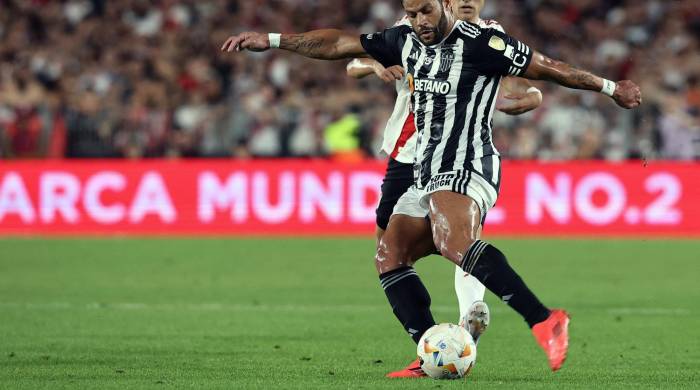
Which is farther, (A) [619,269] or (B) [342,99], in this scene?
(B) [342,99]

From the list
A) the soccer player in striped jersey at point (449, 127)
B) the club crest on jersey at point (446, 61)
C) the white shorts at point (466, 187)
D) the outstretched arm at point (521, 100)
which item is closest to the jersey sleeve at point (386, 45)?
the soccer player in striped jersey at point (449, 127)

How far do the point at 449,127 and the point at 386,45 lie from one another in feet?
1.99

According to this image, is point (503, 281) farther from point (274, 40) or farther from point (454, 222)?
point (274, 40)

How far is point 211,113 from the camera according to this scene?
796 inches

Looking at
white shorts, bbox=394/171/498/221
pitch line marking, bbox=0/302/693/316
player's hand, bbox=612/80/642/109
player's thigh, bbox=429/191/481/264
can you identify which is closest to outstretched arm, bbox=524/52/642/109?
player's hand, bbox=612/80/642/109

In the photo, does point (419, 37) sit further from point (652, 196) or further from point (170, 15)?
point (170, 15)

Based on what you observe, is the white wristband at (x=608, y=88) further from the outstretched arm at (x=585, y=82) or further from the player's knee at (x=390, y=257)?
the player's knee at (x=390, y=257)

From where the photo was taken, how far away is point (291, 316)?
10.8 m

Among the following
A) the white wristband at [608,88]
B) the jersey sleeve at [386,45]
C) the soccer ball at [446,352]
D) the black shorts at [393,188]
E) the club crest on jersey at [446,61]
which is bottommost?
the soccer ball at [446,352]

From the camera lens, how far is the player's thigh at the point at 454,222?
669cm

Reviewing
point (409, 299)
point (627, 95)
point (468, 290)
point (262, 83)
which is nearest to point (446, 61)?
point (627, 95)

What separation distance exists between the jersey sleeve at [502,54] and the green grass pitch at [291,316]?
165 cm

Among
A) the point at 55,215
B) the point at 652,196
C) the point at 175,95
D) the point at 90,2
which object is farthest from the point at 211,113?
the point at 652,196

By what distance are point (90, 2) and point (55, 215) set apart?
5.61 metres
